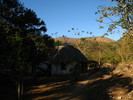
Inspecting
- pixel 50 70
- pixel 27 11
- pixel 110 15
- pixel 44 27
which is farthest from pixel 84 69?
pixel 110 15

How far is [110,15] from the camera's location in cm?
746

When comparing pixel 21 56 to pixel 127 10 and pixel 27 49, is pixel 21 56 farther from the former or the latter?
pixel 127 10

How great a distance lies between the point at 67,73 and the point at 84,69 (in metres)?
7.21

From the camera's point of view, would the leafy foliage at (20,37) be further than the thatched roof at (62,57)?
No

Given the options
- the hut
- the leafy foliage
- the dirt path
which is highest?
the leafy foliage

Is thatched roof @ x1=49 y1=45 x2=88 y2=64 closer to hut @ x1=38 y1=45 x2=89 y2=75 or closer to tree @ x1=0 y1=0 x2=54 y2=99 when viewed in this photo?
hut @ x1=38 y1=45 x2=89 y2=75

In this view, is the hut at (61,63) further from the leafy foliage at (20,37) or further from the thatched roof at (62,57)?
the leafy foliage at (20,37)

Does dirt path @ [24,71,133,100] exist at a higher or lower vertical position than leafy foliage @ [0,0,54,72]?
lower

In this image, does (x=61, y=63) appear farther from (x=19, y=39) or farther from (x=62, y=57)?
(x=19, y=39)

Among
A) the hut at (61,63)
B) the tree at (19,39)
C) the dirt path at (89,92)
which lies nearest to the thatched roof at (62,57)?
the hut at (61,63)

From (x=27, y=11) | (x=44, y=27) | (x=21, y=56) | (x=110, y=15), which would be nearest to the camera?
(x=110, y=15)

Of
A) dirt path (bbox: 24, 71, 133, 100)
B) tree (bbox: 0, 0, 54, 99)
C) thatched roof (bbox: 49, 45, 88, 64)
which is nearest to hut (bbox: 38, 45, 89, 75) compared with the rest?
thatched roof (bbox: 49, 45, 88, 64)

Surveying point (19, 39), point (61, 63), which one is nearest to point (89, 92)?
point (19, 39)

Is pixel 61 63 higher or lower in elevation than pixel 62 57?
lower
